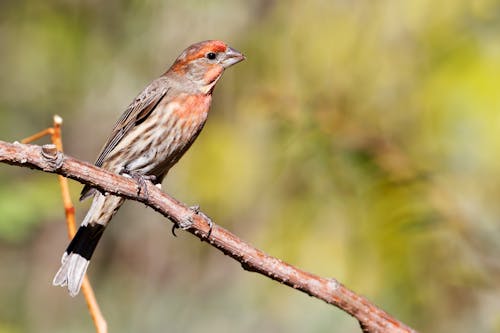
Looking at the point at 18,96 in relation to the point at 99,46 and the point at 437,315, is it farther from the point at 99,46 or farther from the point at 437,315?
the point at 437,315

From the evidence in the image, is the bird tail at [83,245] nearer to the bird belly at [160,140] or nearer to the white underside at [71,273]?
the white underside at [71,273]

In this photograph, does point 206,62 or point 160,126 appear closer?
point 160,126

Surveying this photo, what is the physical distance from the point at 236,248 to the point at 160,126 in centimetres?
201

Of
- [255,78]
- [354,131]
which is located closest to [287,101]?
[354,131]

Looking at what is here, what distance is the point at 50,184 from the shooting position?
17.4 ft

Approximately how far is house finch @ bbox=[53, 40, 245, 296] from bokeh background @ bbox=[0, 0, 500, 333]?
288mm

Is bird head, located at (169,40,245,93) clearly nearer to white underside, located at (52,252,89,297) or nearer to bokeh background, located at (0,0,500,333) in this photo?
bokeh background, located at (0,0,500,333)

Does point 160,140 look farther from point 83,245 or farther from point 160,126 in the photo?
point 83,245

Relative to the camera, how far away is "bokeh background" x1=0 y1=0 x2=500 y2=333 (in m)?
5.44

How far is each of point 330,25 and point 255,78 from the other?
694 millimetres

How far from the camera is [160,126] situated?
5.18m

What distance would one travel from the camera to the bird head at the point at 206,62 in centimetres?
542

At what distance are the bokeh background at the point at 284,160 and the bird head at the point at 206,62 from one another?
1.33 feet

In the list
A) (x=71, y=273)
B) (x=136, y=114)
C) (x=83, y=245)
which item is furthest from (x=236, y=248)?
(x=136, y=114)
